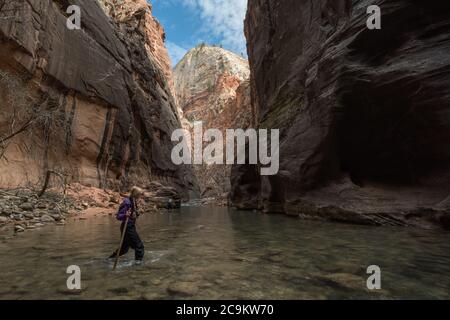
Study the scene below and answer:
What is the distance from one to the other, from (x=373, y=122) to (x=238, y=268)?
11985 millimetres

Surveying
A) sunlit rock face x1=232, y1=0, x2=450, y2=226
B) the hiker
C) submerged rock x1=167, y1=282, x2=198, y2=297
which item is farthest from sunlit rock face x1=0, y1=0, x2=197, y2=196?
submerged rock x1=167, y1=282, x2=198, y2=297

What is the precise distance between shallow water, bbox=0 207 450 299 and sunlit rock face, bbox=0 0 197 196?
469 inches

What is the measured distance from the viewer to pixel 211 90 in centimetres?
11006

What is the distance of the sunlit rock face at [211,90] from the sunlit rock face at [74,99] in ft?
120

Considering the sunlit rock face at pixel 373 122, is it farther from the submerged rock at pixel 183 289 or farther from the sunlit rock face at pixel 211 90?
the sunlit rock face at pixel 211 90

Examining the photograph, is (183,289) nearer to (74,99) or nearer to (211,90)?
(74,99)

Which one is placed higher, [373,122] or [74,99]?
[74,99]

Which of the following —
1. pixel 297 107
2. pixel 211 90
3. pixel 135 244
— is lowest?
pixel 135 244

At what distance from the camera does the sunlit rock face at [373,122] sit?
39.0ft

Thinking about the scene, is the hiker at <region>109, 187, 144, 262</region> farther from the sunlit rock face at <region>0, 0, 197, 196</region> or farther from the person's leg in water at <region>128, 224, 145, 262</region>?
the sunlit rock face at <region>0, 0, 197, 196</region>

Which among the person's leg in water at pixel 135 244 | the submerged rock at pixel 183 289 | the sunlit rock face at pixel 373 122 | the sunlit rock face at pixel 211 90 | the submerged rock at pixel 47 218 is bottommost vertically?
the submerged rock at pixel 47 218

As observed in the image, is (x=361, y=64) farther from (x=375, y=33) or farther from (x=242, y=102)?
(x=242, y=102)

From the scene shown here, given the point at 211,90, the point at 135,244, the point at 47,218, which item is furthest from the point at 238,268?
the point at 211,90

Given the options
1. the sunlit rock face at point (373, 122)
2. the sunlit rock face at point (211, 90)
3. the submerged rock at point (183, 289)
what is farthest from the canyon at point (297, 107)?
the sunlit rock face at point (211, 90)
